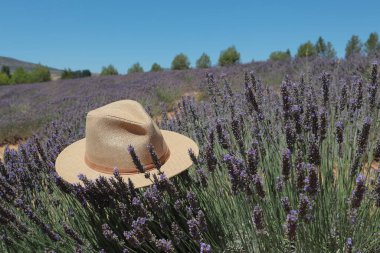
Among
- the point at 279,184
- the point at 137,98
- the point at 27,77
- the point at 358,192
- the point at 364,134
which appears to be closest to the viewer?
the point at 358,192

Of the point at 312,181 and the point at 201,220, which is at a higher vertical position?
the point at 312,181

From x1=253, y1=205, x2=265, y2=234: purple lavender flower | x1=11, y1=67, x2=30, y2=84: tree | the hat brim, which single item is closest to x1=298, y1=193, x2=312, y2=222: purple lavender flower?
x1=253, y1=205, x2=265, y2=234: purple lavender flower

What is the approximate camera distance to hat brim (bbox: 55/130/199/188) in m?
1.77

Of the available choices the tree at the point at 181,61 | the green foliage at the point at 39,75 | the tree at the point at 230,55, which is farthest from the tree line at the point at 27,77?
the tree at the point at 230,55

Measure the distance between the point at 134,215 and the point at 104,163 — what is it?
0.37m

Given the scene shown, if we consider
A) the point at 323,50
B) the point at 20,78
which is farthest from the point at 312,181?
the point at 20,78

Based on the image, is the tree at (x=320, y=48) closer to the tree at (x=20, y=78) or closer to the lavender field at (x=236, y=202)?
the lavender field at (x=236, y=202)

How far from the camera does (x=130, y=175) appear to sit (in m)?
1.83

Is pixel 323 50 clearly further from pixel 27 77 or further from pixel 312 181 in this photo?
pixel 27 77

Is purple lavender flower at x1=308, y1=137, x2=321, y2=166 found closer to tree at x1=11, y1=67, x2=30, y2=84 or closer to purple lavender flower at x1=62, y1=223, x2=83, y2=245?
purple lavender flower at x1=62, y1=223, x2=83, y2=245

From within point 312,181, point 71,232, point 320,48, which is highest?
point 320,48

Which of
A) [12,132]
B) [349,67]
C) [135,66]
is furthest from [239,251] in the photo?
[135,66]

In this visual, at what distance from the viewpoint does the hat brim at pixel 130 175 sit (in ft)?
5.82

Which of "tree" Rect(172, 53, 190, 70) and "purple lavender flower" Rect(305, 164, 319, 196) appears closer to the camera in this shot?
"purple lavender flower" Rect(305, 164, 319, 196)
